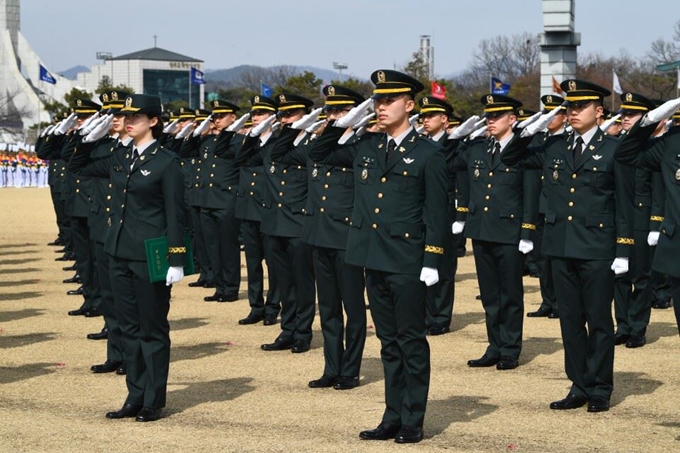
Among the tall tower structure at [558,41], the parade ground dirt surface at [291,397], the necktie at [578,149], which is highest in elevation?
the tall tower structure at [558,41]

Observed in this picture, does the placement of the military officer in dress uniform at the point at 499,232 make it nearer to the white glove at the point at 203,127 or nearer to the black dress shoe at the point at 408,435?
the black dress shoe at the point at 408,435

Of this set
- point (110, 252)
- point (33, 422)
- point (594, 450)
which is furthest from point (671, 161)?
point (33, 422)

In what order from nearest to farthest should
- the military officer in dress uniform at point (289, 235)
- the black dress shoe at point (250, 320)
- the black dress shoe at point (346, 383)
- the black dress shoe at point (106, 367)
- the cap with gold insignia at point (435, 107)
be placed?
the black dress shoe at point (346, 383)
the black dress shoe at point (106, 367)
the military officer in dress uniform at point (289, 235)
the cap with gold insignia at point (435, 107)
the black dress shoe at point (250, 320)

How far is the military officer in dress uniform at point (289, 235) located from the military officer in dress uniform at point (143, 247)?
268 cm

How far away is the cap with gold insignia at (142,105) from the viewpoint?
866 cm

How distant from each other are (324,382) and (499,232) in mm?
2267

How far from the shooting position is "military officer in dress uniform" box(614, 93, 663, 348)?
12.1 metres

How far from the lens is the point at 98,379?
1005 centimetres

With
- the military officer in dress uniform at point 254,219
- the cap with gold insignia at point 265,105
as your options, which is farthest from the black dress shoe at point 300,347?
the cap with gold insignia at point 265,105

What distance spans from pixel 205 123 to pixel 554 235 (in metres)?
7.16

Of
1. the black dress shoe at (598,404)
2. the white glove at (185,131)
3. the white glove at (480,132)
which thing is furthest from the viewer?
the white glove at (185,131)

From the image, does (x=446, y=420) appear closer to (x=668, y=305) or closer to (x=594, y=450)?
(x=594, y=450)

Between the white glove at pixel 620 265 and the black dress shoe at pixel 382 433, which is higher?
the white glove at pixel 620 265

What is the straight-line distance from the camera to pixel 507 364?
10641 millimetres
